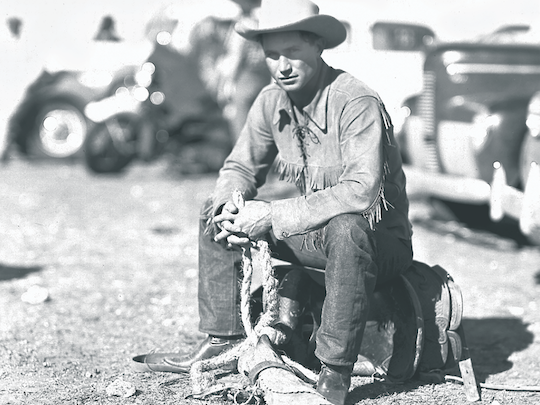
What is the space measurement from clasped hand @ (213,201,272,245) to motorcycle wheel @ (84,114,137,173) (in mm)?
8393

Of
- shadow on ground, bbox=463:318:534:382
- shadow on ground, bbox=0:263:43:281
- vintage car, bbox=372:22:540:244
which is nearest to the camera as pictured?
shadow on ground, bbox=463:318:534:382

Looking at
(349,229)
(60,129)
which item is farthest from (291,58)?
(60,129)

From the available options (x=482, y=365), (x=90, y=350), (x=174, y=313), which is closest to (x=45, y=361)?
(x=90, y=350)

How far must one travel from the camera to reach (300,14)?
346 cm

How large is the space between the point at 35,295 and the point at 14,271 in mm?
833

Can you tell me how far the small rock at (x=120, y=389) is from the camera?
11.6ft

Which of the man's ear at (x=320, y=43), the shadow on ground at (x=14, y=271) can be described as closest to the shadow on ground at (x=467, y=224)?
the shadow on ground at (x=14, y=271)

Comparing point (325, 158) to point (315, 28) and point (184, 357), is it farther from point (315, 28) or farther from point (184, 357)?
point (184, 357)

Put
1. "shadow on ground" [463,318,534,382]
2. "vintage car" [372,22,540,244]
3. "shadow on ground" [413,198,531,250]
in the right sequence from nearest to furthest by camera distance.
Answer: "shadow on ground" [463,318,534,382] < "vintage car" [372,22,540,244] < "shadow on ground" [413,198,531,250]

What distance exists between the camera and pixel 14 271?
6074mm

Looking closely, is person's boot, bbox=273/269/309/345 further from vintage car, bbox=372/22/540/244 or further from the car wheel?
vintage car, bbox=372/22/540/244

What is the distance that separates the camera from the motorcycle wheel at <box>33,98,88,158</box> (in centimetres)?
1287

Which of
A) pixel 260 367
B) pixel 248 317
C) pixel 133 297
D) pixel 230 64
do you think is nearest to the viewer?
pixel 260 367

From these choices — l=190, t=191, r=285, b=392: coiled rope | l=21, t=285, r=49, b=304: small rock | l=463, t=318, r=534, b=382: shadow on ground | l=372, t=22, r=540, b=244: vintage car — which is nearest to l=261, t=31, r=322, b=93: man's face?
l=190, t=191, r=285, b=392: coiled rope
